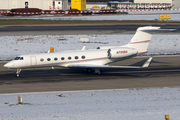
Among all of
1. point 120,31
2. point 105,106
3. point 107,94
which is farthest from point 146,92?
point 120,31

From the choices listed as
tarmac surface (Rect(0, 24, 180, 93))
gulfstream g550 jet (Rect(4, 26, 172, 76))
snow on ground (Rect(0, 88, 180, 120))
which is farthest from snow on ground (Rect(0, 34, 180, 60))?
snow on ground (Rect(0, 88, 180, 120))

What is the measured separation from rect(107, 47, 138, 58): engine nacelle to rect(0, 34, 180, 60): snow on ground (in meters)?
11.2

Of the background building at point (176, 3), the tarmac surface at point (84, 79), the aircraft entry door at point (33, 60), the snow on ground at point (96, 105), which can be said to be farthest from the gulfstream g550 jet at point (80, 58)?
the background building at point (176, 3)

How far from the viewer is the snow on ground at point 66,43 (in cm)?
3569

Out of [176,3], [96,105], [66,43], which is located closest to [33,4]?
[176,3]

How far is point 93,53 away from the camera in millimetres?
25109

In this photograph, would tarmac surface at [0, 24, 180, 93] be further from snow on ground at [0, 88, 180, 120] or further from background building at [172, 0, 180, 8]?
background building at [172, 0, 180, 8]

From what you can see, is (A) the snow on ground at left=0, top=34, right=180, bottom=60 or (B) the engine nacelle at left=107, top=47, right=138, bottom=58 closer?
(B) the engine nacelle at left=107, top=47, right=138, bottom=58

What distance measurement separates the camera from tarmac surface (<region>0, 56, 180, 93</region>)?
20.5 meters

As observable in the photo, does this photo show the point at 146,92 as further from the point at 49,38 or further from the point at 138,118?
the point at 49,38

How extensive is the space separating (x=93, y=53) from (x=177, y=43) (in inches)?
711

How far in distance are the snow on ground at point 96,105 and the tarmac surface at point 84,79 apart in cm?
149

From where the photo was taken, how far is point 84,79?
23.0 metres

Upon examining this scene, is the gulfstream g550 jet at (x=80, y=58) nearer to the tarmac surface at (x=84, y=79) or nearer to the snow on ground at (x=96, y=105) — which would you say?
the tarmac surface at (x=84, y=79)
